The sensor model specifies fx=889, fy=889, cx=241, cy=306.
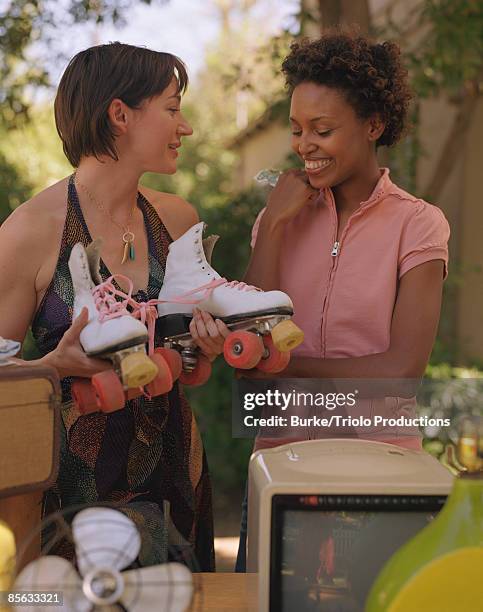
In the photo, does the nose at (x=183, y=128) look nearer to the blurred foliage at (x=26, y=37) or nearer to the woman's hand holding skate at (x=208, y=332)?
the woman's hand holding skate at (x=208, y=332)

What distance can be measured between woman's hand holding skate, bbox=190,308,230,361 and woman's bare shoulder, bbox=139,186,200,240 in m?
0.39

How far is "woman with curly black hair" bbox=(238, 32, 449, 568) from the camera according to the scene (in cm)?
163

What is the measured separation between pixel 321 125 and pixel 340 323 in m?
0.37

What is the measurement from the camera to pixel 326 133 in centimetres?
167

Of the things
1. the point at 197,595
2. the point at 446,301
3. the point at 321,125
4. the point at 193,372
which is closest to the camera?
the point at 197,595

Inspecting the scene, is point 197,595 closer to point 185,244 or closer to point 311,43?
point 185,244

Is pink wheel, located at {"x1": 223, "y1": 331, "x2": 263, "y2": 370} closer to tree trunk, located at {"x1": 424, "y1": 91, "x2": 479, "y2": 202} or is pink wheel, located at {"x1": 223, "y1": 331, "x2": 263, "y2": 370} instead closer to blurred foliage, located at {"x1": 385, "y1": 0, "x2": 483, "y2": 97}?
blurred foliage, located at {"x1": 385, "y1": 0, "x2": 483, "y2": 97}

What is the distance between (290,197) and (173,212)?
0.93ft

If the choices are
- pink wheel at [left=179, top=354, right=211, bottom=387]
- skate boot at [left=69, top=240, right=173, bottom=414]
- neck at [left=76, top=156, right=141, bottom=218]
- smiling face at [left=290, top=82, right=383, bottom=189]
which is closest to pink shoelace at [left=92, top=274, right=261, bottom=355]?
skate boot at [left=69, top=240, right=173, bottom=414]

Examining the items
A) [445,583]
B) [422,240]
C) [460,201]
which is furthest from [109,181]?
[460,201]

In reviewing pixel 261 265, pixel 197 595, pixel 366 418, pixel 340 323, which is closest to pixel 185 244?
pixel 261 265

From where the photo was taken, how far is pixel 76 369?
4.54 ft

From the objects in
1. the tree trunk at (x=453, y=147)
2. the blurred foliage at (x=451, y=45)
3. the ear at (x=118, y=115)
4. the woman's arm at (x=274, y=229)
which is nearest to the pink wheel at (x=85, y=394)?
the woman's arm at (x=274, y=229)

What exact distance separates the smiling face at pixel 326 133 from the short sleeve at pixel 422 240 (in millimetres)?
166
